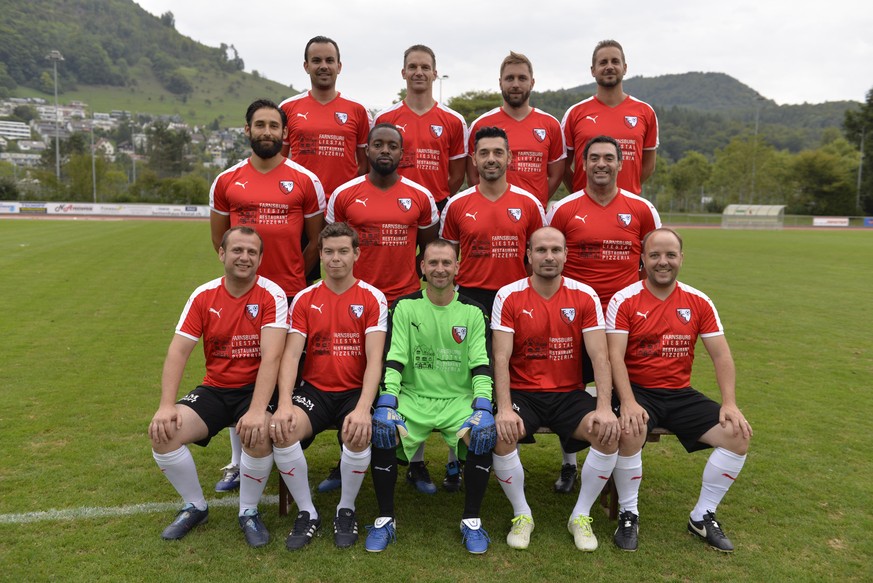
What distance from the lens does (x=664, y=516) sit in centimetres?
401

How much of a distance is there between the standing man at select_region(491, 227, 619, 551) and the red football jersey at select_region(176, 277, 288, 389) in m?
1.50

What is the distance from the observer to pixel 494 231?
4.43m

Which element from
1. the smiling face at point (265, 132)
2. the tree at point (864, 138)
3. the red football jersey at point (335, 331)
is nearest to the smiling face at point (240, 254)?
the red football jersey at point (335, 331)

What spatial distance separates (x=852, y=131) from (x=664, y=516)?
224ft

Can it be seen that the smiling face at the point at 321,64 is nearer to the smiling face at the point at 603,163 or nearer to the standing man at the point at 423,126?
the standing man at the point at 423,126

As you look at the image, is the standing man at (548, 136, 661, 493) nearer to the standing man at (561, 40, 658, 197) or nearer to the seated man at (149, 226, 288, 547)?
the standing man at (561, 40, 658, 197)

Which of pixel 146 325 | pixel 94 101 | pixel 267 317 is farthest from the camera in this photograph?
pixel 94 101

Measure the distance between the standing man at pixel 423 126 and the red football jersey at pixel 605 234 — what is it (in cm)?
118

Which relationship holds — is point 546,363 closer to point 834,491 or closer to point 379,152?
point 379,152

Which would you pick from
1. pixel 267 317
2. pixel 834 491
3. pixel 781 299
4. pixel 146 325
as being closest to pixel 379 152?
pixel 267 317

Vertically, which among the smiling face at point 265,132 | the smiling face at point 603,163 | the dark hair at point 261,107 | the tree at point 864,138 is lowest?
the smiling face at point 603,163

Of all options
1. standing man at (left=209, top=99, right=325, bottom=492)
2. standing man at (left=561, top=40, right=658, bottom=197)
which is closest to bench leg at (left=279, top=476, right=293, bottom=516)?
standing man at (left=209, top=99, right=325, bottom=492)

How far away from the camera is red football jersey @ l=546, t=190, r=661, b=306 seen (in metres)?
4.39

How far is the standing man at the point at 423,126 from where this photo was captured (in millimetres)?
4980
